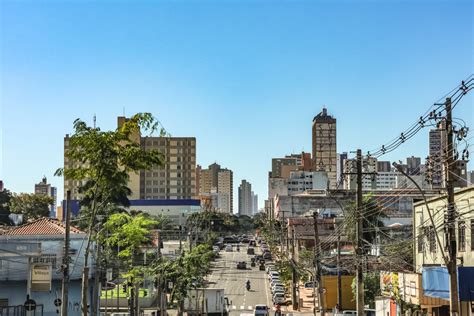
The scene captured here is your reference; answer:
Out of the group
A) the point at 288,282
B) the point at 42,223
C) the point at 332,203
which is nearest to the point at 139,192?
the point at 332,203

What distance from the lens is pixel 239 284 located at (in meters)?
85.4

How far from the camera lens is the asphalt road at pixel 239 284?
222ft

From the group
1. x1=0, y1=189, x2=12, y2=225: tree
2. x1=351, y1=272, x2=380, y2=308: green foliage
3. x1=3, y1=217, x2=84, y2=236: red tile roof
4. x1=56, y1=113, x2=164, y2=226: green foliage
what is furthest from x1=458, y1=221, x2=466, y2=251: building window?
x1=0, y1=189, x2=12, y2=225: tree

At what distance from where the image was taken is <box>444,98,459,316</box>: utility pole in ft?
68.2

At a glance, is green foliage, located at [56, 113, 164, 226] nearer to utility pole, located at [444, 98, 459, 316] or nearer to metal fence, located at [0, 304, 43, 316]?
utility pole, located at [444, 98, 459, 316]

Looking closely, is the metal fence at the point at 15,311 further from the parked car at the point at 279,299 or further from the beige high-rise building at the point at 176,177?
the beige high-rise building at the point at 176,177

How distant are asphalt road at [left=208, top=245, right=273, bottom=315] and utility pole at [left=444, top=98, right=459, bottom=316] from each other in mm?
40858

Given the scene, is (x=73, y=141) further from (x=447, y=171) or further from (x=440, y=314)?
(x=440, y=314)

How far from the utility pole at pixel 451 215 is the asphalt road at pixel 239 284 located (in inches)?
1609

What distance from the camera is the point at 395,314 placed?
35906 mm

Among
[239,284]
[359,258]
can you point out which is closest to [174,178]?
[239,284]

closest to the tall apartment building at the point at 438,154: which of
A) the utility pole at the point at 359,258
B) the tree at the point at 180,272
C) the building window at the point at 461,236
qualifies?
the utility pole at the point at 359,258

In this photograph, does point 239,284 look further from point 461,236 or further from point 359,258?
point 461,236

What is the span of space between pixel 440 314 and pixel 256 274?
64609mm
